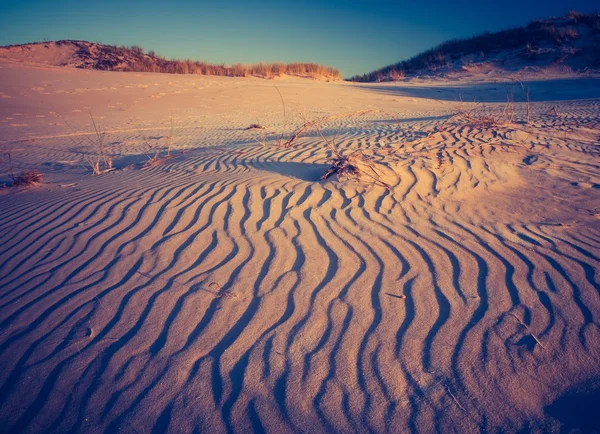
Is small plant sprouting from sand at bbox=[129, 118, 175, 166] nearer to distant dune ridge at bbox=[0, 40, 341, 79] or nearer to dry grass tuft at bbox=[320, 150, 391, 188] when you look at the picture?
dry grass tuft at bbox=[320, 150, 391, 188]

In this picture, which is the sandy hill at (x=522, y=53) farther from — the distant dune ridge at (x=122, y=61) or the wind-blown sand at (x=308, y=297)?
the wind-blown sand at (x=308, y=297)

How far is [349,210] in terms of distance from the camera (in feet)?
12.3

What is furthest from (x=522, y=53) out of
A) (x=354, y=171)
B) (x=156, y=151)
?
(x=156, y=151)

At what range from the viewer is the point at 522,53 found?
20016 millimetres

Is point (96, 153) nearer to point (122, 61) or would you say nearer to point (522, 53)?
point (122, 61)

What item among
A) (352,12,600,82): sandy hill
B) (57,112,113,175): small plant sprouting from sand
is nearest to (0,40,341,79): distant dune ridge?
(352,12,600,82): sandy hill

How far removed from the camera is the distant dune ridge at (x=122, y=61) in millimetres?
21531

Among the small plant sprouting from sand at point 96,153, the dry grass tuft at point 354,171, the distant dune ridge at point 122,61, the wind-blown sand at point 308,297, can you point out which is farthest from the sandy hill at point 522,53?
the small plant sprouting from sand at point 96,153

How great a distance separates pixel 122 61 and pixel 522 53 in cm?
2470

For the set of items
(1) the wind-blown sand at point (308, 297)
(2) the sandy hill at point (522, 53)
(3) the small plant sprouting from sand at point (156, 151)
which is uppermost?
(2) the sandy hill at point (522, 53)

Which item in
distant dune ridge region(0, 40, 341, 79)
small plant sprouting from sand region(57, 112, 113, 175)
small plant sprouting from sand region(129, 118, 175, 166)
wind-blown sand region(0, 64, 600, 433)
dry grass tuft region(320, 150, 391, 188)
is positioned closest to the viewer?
wind-blown sand region(0, 64, 600, 433)

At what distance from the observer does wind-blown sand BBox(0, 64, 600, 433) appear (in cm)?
179

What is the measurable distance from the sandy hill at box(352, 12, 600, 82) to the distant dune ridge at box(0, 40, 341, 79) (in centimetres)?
694

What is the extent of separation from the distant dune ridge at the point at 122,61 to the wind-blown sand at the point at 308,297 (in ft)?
60.5
